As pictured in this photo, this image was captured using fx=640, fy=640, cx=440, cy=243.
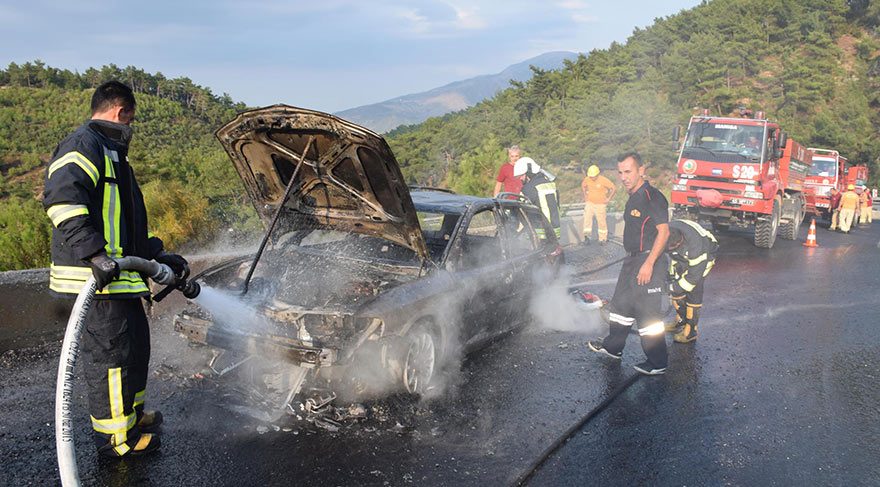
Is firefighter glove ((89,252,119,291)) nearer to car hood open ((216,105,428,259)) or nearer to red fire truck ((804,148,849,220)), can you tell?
car hood open ((216,105,428,259))

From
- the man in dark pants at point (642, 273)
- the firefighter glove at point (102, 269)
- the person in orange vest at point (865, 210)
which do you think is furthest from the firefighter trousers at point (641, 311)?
the person in orange vest at point (865, 210)

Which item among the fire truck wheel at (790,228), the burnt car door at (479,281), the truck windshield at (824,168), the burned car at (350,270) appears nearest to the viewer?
the burned car at (350,270)

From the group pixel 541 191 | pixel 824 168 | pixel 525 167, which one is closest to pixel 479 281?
pixel 541 191

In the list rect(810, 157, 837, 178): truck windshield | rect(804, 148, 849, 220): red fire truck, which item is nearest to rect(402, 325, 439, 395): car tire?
rect(804, 148, 849, 220): red fire truck

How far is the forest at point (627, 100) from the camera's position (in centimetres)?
3884

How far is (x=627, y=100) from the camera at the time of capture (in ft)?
129

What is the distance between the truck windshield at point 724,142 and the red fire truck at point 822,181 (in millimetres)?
5674

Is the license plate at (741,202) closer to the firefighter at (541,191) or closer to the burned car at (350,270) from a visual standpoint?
the firefighter at (541,191)

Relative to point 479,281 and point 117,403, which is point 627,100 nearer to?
point 479,281

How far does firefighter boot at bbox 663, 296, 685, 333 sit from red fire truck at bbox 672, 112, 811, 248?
710 centimetres

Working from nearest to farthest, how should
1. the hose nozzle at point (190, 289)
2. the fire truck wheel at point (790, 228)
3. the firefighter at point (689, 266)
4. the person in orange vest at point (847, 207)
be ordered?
the hose nozzle at point (190, 289)
the firefighter at point (689, 266)
the fire truck wheel at point (790, 228)
the person in orange vest at point (847, 207)

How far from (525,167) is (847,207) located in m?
12.0

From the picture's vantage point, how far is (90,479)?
3.39 metres

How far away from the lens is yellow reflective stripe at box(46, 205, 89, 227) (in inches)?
125
